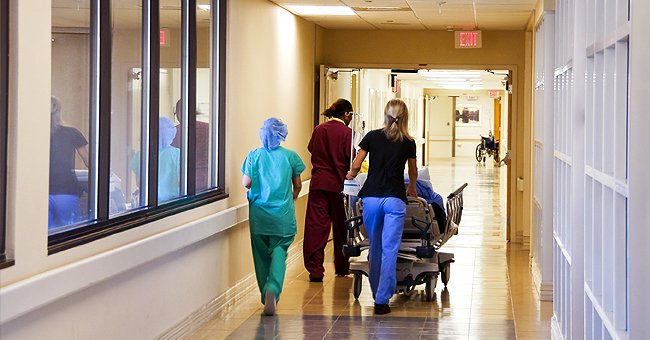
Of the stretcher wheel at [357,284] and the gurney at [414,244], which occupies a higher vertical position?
the gurney at [414,244]

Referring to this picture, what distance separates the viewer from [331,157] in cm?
970

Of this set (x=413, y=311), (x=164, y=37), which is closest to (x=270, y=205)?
(x=413, y=311)

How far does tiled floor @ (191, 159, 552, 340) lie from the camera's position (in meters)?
7.09

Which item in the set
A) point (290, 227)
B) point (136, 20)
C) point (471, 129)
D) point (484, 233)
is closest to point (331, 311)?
point (290, 227)

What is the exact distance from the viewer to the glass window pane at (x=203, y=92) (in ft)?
24.2

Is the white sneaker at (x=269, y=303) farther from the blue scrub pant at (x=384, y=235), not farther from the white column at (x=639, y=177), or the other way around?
the white column at (x=639, y=177)

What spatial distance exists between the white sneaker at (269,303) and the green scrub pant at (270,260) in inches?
1.2

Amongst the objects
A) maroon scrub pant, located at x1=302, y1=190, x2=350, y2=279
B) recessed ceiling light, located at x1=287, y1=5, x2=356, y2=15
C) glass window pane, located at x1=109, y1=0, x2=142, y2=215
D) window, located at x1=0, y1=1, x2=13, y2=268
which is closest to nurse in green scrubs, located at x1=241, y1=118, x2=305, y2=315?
glass window pane, located at x1=109, y1=0, x2=142, y2=215

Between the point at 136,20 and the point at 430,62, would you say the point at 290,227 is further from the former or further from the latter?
the point at 430,62

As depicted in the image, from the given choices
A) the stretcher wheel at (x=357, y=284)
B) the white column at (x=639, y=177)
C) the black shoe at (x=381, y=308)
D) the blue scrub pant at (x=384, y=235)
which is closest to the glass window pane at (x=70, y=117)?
the white column at (x=639, y=177)

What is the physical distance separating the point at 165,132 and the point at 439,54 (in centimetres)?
650

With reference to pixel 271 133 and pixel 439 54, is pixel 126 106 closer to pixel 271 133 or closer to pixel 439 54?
pixel 271 133

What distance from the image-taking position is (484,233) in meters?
13.8

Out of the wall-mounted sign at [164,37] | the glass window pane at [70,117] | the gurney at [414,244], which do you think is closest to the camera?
the glass window pane at [70,117]
